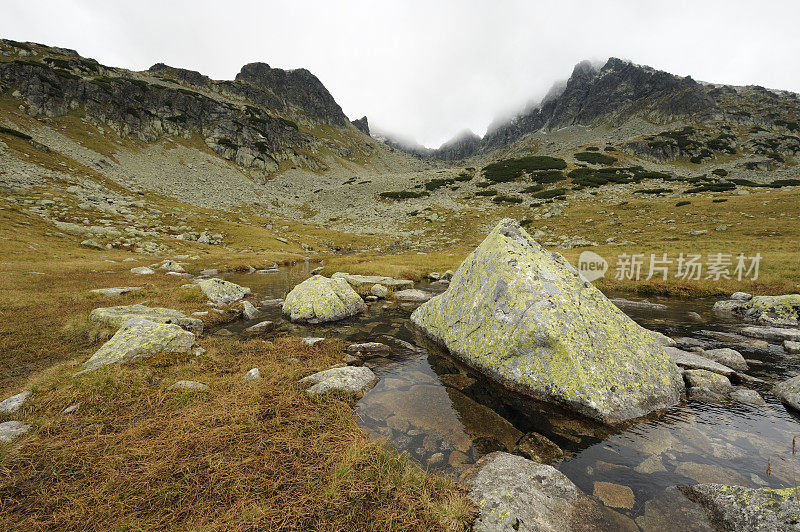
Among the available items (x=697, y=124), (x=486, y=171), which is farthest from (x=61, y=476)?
(x=697, y=124)

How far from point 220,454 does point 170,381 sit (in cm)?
395

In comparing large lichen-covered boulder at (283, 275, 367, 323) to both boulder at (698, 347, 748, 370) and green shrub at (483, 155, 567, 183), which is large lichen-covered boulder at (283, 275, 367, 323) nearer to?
boulder at (698, 347, 748, 370)

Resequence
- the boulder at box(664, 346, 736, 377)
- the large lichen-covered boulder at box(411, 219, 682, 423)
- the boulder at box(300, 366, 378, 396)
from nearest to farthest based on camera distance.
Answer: the large lichen-covered boulder at box(411, 219, 682, 423) < the boulder at box(300, 366, 378, 396) < the boulder at box(664, 346, 736, 377)

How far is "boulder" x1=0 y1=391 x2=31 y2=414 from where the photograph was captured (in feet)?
20.7

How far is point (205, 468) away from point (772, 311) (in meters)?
25.8

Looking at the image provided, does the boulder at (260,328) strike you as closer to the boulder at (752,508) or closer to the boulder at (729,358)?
the boulder at (752,508)

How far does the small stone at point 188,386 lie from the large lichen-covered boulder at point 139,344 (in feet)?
7.95

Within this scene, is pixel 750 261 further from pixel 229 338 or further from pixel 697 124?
pixel 697 124

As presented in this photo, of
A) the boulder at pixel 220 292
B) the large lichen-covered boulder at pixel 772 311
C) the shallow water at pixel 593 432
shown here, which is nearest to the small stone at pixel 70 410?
the shallow water at pixel 593 432

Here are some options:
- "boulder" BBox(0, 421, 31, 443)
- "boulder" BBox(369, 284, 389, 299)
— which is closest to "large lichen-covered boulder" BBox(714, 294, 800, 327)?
"boulder" BBox(369, 284, 389, 299)

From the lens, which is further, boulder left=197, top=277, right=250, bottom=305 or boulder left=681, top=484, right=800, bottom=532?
boulder left=197, top=277, right=250, bottom=305

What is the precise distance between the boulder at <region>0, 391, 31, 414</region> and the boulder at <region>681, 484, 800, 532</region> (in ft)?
43.9

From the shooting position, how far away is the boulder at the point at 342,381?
26.3ft

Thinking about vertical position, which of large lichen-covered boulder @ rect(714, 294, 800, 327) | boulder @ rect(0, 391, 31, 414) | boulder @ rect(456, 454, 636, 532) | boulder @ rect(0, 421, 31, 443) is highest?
large lichen-covered boulder @ rect(714, 294, 800, 327)
